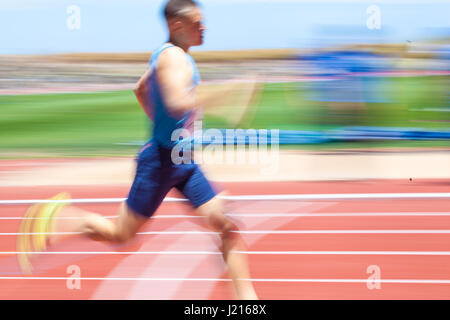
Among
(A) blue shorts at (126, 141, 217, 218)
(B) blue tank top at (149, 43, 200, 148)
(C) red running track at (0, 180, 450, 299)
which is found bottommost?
(C) red running track at (0, 180, 450, 299)

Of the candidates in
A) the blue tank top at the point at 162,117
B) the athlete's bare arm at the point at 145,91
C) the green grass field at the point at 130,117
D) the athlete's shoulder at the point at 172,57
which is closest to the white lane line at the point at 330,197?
the green grass field at the point at 130,117

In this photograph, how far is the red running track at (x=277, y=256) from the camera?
450cm

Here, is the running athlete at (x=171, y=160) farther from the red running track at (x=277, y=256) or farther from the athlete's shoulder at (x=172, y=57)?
the red running track at (x=277, y=256)

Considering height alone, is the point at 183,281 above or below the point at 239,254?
below

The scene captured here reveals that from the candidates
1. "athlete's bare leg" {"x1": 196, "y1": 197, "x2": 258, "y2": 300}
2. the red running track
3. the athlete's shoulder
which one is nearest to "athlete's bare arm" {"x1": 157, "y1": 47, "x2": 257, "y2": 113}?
the athlete's shoulder

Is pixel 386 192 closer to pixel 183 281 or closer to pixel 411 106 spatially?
pixel 183 281

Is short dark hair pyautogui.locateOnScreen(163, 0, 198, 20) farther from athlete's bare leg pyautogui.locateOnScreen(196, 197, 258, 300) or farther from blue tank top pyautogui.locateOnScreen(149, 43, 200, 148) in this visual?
athlete's bare leg pyautogui.locateOnScreen(196, 197, 258, 300)

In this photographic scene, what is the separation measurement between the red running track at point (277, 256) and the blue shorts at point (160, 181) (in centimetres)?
44

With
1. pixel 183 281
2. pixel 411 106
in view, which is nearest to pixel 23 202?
pixel 183 281

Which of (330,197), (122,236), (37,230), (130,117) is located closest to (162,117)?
(122,236)

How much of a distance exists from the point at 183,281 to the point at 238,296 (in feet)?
3.74

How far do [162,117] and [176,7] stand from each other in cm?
63

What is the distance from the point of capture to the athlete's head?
11.8 ft
